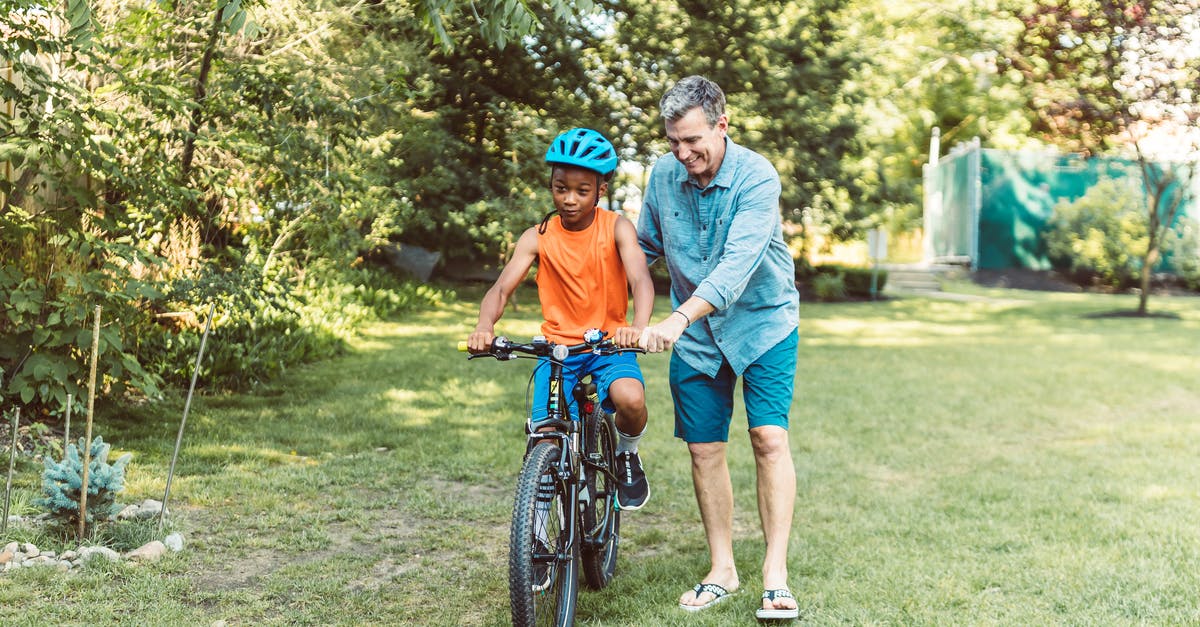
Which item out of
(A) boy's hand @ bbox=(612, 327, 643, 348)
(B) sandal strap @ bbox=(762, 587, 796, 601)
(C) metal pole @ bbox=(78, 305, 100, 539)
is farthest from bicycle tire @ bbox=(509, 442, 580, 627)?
(C) metal pole @ bbox=(78, 305, 100, 539)

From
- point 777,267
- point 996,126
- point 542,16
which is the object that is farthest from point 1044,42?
point 996,126

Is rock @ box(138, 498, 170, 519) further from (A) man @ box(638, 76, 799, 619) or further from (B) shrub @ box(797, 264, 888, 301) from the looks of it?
(B) shrub @ box(797, 264, 888, 301)

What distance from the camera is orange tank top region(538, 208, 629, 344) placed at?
160 inches

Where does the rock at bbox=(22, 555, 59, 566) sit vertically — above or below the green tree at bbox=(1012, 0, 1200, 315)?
below

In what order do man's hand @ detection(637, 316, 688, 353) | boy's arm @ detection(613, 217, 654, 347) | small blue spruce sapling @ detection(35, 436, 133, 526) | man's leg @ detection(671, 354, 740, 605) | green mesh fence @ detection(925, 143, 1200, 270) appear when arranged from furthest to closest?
green mesh fence @ detection(925, 143, 1200, 270)
small blue spruce sapling @ detection(35, 436, 133, 526)
man's leg @ detection(671, 354, 740, 605)
boy's arm @ detection(613, 217, 654, 347)
man's hand @ detection(637, 316, 688, 353)

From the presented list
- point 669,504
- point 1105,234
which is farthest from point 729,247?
point 1105,234

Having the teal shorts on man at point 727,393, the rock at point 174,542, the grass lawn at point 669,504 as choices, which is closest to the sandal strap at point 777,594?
the grass lawn at point 669,504

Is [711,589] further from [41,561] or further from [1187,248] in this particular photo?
[1187,248]

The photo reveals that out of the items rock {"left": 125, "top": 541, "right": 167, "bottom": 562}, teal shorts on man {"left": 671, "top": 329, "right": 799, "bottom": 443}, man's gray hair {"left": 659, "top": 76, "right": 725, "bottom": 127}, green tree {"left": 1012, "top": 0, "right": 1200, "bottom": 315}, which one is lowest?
rock {"left": 125, "top": 541, "right": 167, "bottom": 562}

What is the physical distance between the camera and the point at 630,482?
4422 millimetres

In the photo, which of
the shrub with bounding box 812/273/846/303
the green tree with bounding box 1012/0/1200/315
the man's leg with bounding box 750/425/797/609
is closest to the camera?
the man's leg with bounding box 750/425/797/609

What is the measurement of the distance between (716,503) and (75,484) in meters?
2.54

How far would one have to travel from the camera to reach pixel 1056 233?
25984mm

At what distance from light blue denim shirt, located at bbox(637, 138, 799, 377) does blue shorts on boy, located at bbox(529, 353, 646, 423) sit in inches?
10.7
